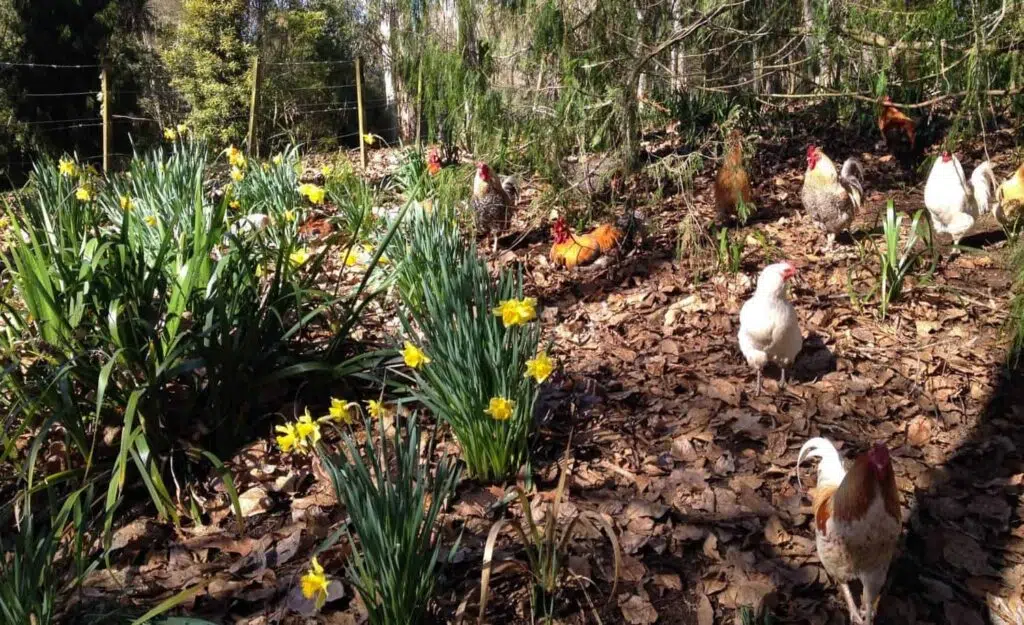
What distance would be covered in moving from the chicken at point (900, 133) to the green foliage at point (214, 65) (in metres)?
10.7

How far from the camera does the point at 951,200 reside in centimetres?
380

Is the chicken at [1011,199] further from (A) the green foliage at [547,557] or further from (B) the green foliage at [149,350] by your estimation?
(B) the green foliage at [149,350]

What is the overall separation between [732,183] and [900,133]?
1.65m

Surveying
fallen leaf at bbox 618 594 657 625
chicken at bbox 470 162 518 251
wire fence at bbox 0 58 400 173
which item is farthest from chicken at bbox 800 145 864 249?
wire fence at bbox 0 58 400 173

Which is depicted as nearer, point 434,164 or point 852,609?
point 852,609

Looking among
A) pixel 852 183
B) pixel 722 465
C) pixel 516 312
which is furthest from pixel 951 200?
pixel 516 312

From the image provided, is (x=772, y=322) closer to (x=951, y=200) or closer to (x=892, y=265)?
(x=892, y=265)

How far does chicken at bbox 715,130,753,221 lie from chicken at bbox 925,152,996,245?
3.04 ft

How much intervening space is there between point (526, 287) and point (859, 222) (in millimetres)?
2060

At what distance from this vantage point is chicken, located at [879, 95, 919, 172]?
5059mm

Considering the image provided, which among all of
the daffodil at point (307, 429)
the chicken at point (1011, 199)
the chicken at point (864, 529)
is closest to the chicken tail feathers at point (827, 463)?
the chicken at point (864, 529)

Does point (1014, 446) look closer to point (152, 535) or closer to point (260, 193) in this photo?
point (152, 535)

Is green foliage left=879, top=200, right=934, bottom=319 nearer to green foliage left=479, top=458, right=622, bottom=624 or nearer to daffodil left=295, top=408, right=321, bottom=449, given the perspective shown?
green foliage left=479, top=458, right=622, bottom=624

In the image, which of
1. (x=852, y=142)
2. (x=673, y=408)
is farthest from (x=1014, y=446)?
(x=852, y=142)
